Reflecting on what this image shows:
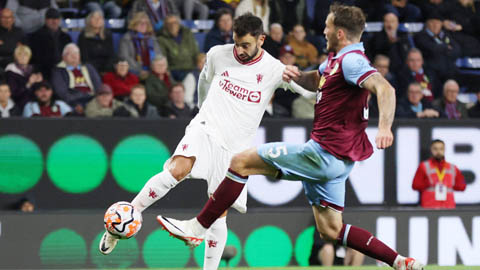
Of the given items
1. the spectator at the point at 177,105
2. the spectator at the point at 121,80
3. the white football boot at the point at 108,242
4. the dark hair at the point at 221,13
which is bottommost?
the white football boot at the point at 108,242

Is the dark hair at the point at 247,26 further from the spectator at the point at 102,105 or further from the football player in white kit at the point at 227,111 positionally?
Answer: the spectator at the point at 102,105

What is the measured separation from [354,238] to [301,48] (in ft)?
19.9

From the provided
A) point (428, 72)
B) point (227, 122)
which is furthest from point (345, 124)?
point (428, 72)

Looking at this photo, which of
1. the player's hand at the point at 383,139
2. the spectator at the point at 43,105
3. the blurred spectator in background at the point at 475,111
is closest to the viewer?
the player's hand at the point at 383,139

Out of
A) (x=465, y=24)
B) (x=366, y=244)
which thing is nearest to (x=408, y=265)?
(x=366, y=244)

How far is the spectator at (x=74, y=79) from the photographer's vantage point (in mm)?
11211

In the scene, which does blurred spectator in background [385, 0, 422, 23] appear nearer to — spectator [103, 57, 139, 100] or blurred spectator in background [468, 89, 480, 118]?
blurred spectator in background [468, 89, 480, 118]

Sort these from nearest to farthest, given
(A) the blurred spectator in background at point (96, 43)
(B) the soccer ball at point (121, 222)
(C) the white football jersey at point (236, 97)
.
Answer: (B) the soccer ball at point (121, 222) → (C) the white football jersey at point (236, 97) → (A) the blurred spectator in background at point (96, 43)

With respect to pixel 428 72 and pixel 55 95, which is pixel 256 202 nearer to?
pixel 55 95

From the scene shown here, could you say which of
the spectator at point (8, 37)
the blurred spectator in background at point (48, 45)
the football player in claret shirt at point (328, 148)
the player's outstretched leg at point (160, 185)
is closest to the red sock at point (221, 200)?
the football player in claret shirt at point (328, 148)

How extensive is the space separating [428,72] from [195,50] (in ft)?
10.3

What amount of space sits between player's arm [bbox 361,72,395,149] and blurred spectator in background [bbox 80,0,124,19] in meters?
7.08

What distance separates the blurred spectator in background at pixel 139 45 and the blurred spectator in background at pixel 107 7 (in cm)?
54

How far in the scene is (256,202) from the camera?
10.9 meters
